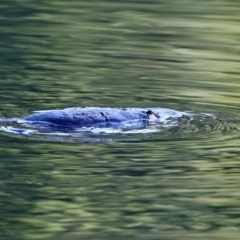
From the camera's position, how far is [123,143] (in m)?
7.43

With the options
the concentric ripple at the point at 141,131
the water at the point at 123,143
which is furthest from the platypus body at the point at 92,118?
the water at the point at 123,143

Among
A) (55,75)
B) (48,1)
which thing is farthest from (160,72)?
(48,1)

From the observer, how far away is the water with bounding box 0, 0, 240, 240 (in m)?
5.97

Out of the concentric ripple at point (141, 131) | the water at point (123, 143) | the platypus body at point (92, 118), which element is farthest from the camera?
the platypus body at point (92, 118)

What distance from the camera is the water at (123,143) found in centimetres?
597

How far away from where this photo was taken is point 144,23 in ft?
Result: 50.2

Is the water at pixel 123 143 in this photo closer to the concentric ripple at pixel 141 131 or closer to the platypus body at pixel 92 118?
the concentric ripple at pixel 141 131

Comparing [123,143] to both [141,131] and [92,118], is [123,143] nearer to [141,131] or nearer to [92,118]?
[141,131]

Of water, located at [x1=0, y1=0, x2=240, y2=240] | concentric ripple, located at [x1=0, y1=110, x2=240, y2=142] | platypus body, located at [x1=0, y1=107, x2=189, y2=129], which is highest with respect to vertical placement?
platypus body, located at [x1=0, y1=107, x2=189, y2=129]

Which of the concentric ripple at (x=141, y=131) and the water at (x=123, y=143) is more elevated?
the concentric ripple at (x=141, y=131)

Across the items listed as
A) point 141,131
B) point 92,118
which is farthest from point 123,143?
point 92,118

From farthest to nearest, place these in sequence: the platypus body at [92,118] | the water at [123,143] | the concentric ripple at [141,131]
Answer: the platypus body at [92,118] → the concentric ripple at [141,131] → the water at [123,143]

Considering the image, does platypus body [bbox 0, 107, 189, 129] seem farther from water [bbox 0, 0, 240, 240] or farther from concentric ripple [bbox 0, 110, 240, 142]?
water [bbox 0, 0, 240, 240]

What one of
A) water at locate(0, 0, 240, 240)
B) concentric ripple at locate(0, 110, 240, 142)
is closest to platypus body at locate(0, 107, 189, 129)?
concentric ripple at locate(0, 110, 240, 142)
